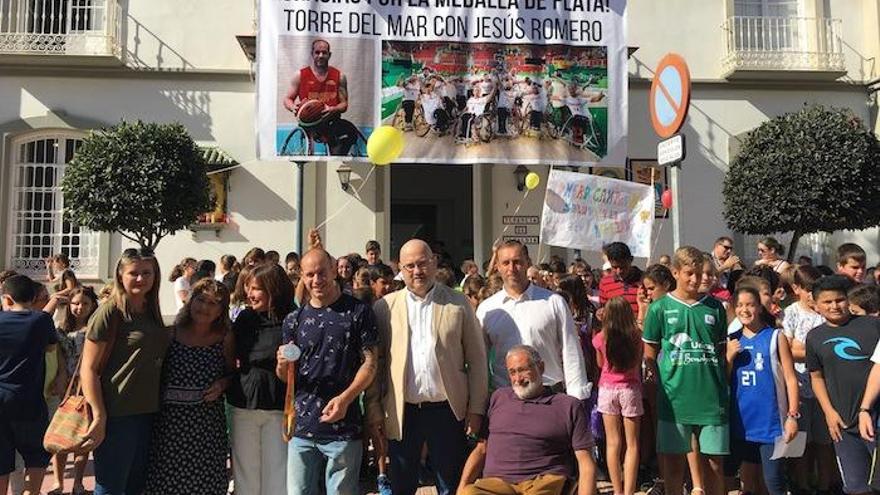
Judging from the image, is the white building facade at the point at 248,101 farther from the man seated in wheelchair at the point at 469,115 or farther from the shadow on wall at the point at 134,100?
the man seated in wheelchair at the point at 469,115

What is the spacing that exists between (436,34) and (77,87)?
7.35 meters

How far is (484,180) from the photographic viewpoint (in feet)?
46.2

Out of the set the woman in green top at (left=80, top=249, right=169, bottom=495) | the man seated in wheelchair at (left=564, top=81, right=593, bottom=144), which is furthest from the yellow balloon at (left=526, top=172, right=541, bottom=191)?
the woman in green top at (left=80, top=249, right=169, bottom=495)

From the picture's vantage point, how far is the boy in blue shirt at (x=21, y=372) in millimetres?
4328

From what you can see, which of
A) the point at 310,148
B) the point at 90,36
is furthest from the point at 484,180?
the point at 90,36

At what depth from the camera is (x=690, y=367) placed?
15.1 feet

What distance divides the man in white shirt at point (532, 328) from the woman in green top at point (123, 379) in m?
1.94

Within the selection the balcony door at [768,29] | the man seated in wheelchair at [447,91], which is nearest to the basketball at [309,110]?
the man seated in wheelchair at [447,91]

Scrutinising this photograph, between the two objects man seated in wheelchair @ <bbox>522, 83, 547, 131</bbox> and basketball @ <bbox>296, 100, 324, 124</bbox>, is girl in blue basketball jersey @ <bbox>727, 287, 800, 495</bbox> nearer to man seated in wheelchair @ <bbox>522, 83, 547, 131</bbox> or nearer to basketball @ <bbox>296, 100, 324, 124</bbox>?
man seated in wheelchair @ <bbox>522, 83, 547, 131</bbox>

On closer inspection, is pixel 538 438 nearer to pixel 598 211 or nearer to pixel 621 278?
pixel 621 278

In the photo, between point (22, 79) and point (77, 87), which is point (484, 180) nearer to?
point (77, 87)

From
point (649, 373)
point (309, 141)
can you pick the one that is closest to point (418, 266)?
point (649, 373)

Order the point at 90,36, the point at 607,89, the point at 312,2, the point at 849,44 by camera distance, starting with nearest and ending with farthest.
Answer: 1. the point at 312,2
2. the point at 607,89
3. the point at 90,36
4. the point at 849,44

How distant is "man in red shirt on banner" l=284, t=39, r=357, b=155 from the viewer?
10859mm
